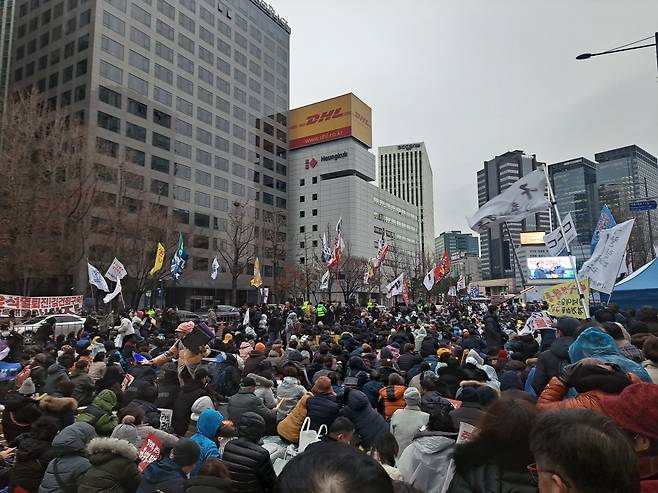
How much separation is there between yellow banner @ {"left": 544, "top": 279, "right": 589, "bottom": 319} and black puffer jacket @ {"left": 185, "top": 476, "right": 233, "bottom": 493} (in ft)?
31.4

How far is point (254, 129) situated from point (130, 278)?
41685 millimetres

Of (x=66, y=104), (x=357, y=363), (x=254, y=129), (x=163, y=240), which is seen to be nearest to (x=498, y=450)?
(x=357, y=363)

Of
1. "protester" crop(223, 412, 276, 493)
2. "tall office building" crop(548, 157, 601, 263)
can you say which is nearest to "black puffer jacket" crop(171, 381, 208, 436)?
"protester" crop(223, 412, 276, 493)

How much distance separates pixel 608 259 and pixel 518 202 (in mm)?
2575

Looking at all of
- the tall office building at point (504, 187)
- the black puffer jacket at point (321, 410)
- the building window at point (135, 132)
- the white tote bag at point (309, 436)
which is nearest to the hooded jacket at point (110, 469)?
the white tote bag at point (309, 436)

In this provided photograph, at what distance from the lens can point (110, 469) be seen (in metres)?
3.68

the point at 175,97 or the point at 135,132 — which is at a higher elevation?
the point at 175,97

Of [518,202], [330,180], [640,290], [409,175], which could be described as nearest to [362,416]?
[518,202]

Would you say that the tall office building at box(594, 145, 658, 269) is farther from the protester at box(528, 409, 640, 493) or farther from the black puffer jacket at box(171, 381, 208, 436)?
the protester at box(528, 409, 640, 493)

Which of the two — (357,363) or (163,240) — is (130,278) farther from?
(357,363)

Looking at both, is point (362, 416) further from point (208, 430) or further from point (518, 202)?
point (518, 202)

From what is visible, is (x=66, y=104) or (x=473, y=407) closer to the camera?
(x=473, y=407)

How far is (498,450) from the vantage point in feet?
7.54

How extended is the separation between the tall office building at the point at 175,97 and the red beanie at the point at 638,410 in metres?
39.9
